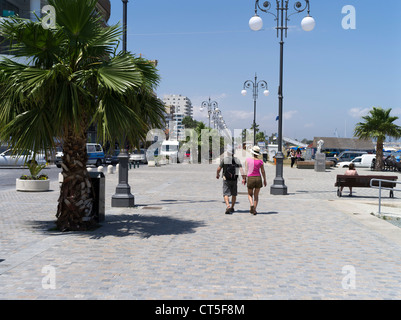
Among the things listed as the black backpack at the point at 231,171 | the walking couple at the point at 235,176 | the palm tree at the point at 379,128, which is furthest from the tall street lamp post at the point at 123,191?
the palm tree at the point at 379,128

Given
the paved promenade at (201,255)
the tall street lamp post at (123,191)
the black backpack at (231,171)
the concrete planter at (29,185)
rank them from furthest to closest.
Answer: the concrete planter at (29,185)
the tall street lamp post at (123,191)
the black backpack at (231,171)
the paved promenade at (201,255)

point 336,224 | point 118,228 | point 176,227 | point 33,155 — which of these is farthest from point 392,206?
point 33,155

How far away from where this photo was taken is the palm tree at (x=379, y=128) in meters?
40.2

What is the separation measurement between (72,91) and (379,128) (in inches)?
1469

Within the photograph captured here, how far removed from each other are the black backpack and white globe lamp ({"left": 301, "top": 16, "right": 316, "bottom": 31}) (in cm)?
723

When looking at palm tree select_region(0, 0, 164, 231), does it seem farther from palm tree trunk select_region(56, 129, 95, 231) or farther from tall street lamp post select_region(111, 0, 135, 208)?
tall street lamp post select_region(111, 0, 135, 208)

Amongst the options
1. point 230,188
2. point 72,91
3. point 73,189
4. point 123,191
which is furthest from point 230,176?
point 72,91

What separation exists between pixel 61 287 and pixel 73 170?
12.9 ft

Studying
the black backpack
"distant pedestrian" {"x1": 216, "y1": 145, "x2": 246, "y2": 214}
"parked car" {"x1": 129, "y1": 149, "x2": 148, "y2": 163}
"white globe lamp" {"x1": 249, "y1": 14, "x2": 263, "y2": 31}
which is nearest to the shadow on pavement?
"distant pedestrian" {"x1": 216, "y1": 145, "x2": 246, "y2": 214}

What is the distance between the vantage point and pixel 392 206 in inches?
555

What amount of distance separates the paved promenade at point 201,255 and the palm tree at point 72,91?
4.57 feet

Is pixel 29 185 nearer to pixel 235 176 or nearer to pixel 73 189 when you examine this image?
pixel 73 189

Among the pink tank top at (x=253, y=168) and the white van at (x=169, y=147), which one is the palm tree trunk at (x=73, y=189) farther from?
the white van at (x=169, y=147)
